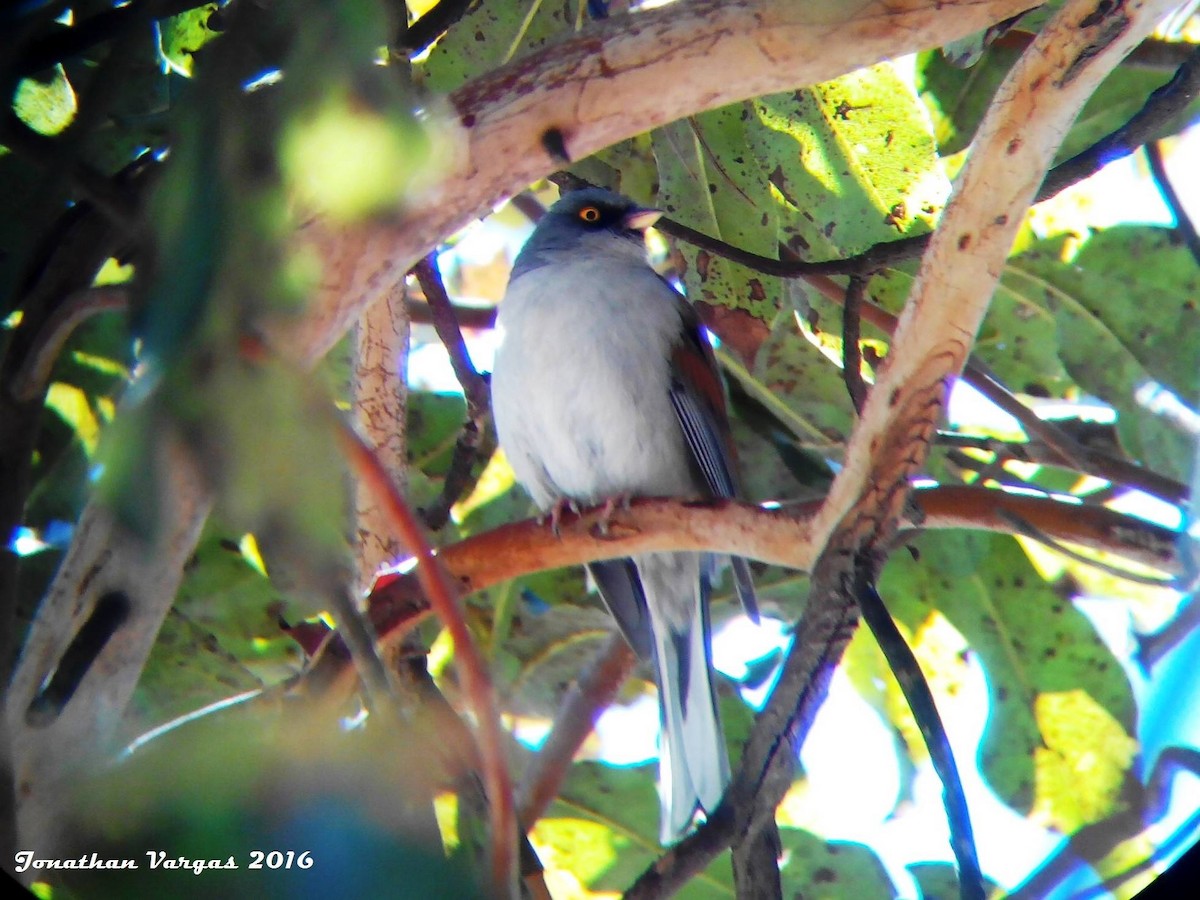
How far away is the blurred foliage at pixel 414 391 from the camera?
1.02 metres

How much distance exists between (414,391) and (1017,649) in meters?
1.91

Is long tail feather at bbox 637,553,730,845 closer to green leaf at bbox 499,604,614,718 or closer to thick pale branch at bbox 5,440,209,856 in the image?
green leaf at bbox 499,604,614,718

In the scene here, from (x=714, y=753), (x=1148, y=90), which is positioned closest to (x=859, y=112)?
(x=1148, y=90)

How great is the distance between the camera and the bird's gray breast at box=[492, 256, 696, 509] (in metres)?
3.72

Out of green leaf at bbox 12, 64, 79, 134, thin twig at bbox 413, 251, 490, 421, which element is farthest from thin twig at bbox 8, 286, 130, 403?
thin twig at bbox 413, 251, 490, 421

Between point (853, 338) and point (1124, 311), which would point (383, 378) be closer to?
point (853, 338)

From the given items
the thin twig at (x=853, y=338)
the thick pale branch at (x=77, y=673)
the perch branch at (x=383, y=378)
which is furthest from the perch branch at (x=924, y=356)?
the perch branch at (x=383, y=378)

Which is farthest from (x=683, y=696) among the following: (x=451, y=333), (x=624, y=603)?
(x=451, y=333)

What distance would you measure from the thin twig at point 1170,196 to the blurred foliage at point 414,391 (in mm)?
277

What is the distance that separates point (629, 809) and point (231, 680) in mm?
1145

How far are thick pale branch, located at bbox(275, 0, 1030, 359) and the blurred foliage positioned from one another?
17 cm

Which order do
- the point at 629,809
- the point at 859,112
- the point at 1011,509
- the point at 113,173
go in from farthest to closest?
the point at 629,809
the point at 859,112
the point at 1011,509
the point at 113,173

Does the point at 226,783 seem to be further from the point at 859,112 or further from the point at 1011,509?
the point at 859,112

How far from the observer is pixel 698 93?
1902 millimetres
